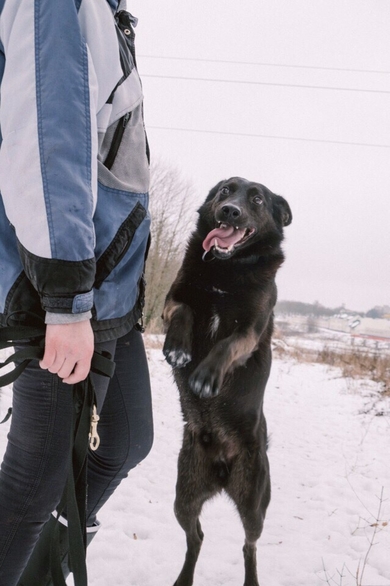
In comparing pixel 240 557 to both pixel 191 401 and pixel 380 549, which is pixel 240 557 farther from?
pixel 191 401

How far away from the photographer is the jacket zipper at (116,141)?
3.89 ft

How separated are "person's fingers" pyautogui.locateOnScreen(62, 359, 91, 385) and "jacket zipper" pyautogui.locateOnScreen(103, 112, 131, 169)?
54 cm

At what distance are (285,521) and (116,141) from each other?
2.64m

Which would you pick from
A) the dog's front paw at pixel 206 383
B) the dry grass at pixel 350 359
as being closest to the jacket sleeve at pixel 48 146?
the dog's front paw at pixel 206 383

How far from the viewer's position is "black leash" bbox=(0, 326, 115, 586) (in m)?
1.02

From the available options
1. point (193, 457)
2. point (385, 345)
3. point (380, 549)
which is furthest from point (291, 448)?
point (385, 345)

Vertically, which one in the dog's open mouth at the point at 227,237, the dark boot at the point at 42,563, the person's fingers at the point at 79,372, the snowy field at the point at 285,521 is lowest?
the snowy field at the point at 285,521

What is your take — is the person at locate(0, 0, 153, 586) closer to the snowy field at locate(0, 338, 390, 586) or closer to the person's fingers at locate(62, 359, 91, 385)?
the person's fingers at locate(62, 359, 91, 385)

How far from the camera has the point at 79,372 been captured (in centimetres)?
102

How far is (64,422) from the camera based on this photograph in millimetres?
1108

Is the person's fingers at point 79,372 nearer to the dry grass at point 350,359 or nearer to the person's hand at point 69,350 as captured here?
the person's hand at point 69,350

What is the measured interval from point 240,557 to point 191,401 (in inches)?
38.3

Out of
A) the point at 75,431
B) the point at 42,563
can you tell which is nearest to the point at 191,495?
the point at 42,563

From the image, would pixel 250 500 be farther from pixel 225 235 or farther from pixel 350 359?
pixel 350 359
